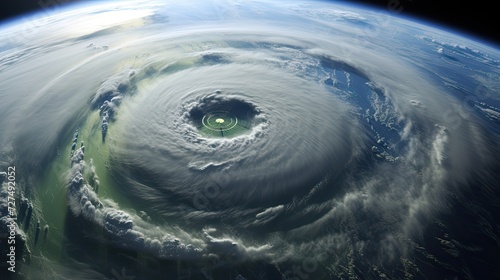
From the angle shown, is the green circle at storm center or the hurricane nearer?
the hurricane

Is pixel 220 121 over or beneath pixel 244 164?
over

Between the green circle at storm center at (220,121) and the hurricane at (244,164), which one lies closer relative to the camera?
the hurricane at (244,164)

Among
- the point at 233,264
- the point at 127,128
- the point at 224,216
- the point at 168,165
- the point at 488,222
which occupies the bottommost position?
the point at 233,264

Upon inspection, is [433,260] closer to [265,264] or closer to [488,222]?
[488,222]

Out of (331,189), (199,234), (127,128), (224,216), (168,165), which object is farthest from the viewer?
(127,128)

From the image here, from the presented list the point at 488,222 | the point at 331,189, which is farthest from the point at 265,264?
the point at 488,222

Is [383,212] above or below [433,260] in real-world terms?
above

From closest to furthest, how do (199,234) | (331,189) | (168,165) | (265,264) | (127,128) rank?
(265,264)
(199,234)
(331,189)
(168,165)
(127,128)

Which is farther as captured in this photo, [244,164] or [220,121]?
[220,121]
